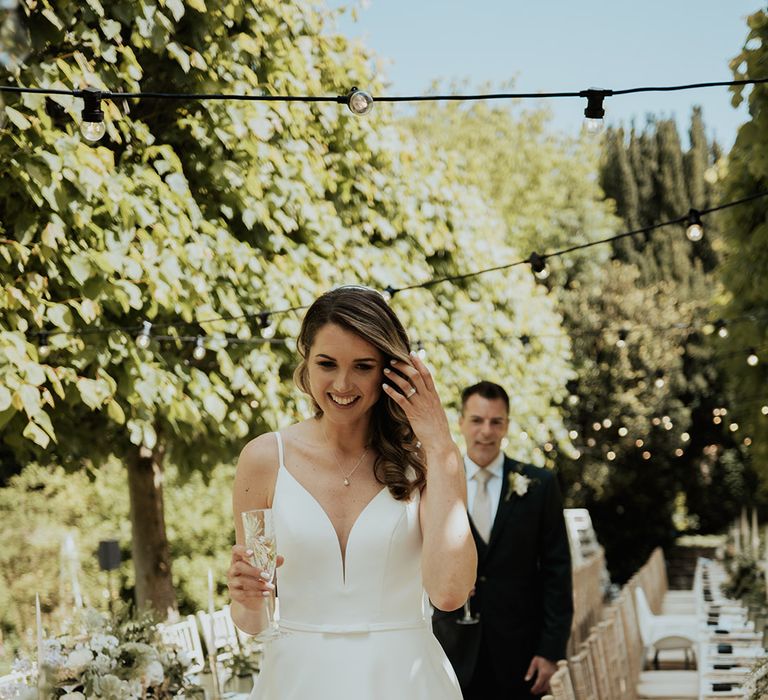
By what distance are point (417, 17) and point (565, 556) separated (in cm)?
3444

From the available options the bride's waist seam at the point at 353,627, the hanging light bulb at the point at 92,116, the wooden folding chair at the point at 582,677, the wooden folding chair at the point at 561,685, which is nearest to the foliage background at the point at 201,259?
the hanging light bulb at the point at 92,116

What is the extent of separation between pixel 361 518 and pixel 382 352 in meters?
0.43

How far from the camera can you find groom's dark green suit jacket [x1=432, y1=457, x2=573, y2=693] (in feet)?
17.6

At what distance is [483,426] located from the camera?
18.9ft

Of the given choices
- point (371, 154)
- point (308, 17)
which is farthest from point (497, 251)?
point (308, 17)

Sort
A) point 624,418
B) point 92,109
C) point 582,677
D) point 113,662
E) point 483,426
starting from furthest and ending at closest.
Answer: point 624,418 < point 483,426 < point 582,677 < point 113,662 < point 92,109

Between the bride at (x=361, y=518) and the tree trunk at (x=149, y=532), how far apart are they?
600 centimetres

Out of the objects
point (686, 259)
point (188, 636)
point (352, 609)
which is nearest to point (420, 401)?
point (352, 609)

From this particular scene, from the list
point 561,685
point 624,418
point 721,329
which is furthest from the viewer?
point 624,418

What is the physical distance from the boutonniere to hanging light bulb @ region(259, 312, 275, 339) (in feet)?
7.98

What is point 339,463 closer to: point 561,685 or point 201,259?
point 561,685

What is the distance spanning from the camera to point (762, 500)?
2648cm

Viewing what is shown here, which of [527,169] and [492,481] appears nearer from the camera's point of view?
[492,481]

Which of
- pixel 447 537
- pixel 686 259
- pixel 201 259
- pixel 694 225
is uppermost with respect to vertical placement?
pixel 686 259
